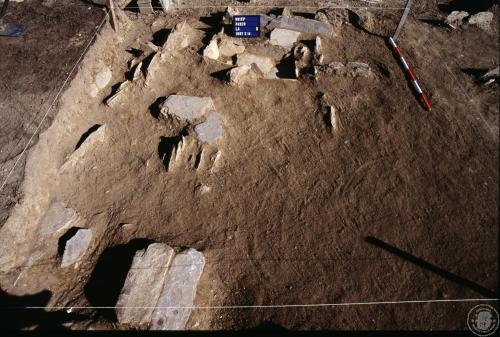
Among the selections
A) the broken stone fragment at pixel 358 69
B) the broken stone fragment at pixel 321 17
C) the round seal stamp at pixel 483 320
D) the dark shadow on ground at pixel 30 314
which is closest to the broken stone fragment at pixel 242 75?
the broken stone fragment at pixel 358 69

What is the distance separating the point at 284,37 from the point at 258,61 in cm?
109

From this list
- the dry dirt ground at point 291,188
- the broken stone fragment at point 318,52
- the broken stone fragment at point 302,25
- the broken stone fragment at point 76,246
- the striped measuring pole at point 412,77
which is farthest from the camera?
the broken stone fragment at point 302,25

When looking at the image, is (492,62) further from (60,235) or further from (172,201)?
(60,235)

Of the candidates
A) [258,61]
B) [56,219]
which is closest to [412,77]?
[258,61]

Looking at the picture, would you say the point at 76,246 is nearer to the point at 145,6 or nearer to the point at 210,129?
the point at 210,129

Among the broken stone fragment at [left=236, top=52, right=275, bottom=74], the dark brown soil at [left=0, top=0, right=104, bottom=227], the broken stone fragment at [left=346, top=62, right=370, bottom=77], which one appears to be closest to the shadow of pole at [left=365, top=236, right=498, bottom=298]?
the broken stone fragment at [left=346, top=62, right=370, bottom=77]

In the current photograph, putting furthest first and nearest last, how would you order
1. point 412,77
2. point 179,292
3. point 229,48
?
point 229,48 < point 412,77 < point 179,292

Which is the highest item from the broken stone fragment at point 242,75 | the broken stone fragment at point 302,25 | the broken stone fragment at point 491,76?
the broken stone fragment at point 491,76

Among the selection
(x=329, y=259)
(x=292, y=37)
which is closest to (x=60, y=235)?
(x=329, y=259)

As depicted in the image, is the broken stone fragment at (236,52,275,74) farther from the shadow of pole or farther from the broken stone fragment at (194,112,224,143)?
the shadow of pole

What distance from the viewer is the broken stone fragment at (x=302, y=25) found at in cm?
798

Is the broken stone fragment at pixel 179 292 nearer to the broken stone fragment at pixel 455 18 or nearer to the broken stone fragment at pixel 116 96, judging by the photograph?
the broken stone fragment at pixel 116 96

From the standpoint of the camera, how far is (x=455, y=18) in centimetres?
704

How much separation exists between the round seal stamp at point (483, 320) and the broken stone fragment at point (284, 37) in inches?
269
